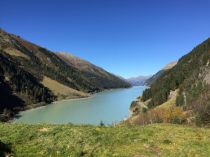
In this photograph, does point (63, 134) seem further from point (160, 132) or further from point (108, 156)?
point (160, 132)

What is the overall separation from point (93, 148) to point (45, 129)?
5.46m

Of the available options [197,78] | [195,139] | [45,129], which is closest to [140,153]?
[195,139]

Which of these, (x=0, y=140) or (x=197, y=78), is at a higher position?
(x=197, y=78)

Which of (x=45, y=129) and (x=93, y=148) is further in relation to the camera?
(x=45, y=129)

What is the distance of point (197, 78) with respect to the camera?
568 feet

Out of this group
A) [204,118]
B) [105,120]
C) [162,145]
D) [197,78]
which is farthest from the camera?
[197,78]

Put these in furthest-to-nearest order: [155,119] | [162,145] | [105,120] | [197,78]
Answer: [197,78] → [105,120] → [155,119] → [162,145]

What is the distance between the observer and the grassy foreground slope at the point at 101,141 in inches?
782

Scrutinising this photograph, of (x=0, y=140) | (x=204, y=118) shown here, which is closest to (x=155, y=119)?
(x=204, y=118)

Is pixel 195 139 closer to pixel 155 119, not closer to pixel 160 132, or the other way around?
pixel 160 132

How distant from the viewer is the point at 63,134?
2259 cm

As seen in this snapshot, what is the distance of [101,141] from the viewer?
22000 mm

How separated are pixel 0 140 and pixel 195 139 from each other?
13868 millimetres

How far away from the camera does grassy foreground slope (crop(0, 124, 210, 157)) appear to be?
65.2 ft
